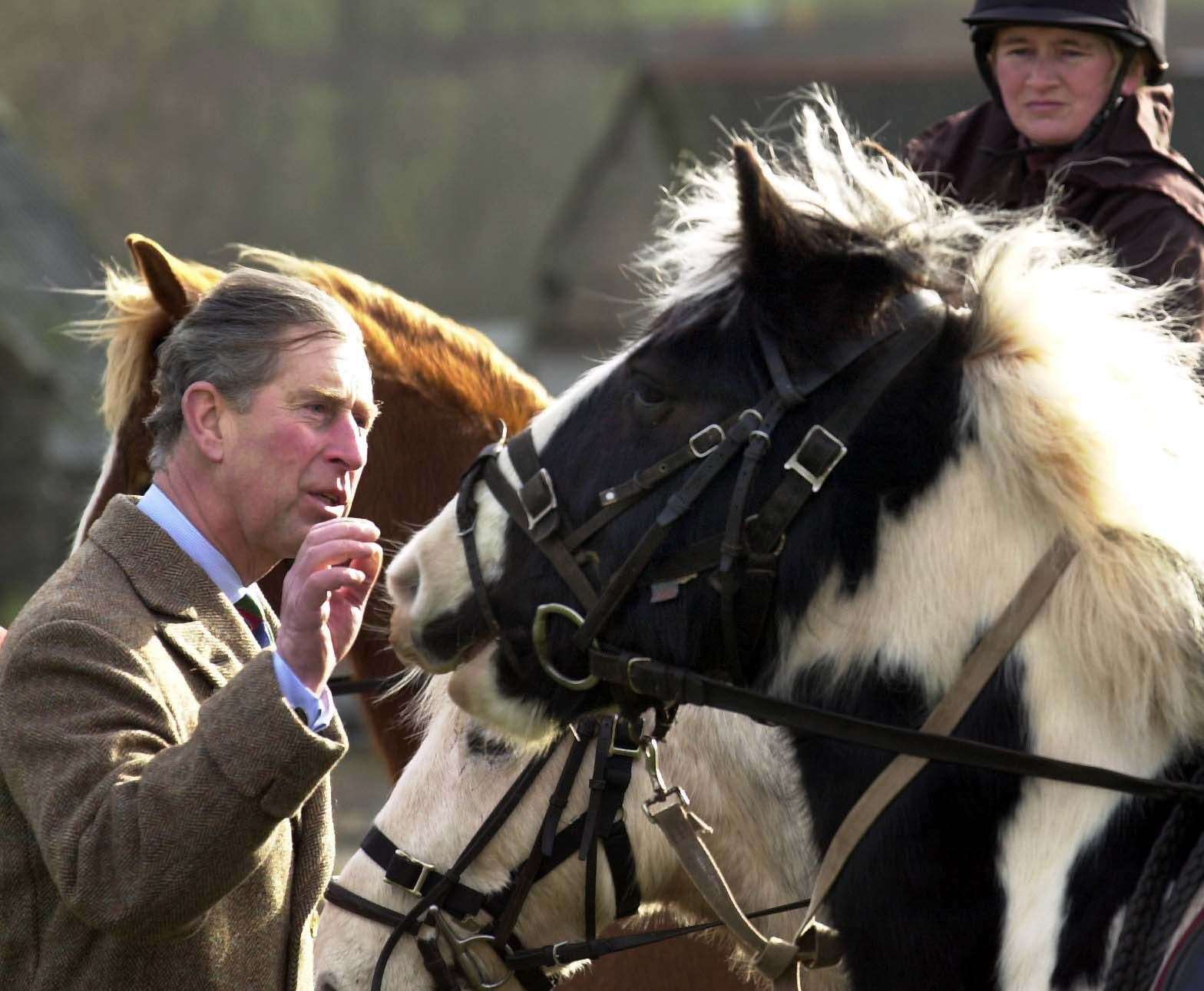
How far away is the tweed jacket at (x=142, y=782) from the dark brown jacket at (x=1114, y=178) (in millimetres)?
1714

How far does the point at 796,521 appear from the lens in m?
2.48

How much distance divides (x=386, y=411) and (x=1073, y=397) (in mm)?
2216

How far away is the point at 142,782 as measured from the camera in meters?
2.30

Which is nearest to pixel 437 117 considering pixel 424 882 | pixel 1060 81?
pixel 1060 81

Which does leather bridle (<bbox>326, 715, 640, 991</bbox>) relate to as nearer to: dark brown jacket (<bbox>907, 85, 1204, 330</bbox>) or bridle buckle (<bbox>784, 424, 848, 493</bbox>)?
bridle buckle (<bbox>784, 424, 848, 493</bbox>)

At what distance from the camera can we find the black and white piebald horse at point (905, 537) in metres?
2.39

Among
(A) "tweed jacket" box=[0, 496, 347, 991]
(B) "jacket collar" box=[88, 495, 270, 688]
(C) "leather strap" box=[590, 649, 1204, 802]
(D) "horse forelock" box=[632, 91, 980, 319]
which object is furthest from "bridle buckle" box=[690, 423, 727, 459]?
(B) "jacket collar" box=[88, 495, 270, 688]

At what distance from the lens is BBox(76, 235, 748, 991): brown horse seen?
13.7 ft

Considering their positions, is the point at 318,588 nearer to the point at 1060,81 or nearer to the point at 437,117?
the point at 1060,81

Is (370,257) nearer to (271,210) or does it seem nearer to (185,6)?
(271,210)

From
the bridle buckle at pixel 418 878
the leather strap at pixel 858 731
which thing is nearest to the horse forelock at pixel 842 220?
the leather strap at pixel 858 731

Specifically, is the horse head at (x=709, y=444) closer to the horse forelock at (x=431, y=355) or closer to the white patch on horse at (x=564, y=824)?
the white patch on horse at (x=564, y=824)

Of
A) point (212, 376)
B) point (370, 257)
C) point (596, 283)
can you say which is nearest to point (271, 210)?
point (370, 257)

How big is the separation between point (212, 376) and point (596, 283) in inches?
779
